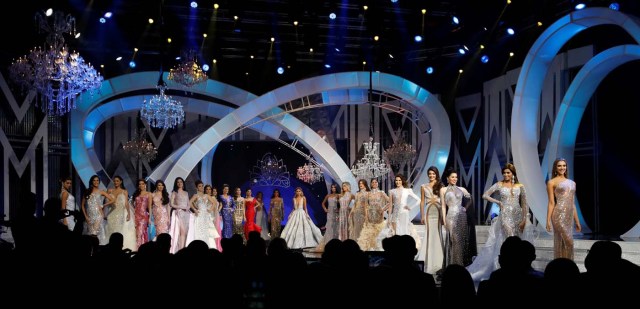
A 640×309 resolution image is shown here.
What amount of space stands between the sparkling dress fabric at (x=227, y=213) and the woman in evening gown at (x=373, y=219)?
4.98 m

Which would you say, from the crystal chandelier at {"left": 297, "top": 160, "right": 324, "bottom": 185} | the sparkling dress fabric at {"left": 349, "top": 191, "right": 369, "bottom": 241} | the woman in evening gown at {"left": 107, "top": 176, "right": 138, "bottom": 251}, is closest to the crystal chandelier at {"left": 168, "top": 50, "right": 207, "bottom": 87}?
the woman in evening gown at {"left": 107, "top": 176, "right": 138, "bottom": 251}

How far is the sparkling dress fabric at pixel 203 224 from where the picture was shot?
51.2ft

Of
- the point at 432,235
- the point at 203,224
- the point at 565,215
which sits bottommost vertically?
the point at 432,235

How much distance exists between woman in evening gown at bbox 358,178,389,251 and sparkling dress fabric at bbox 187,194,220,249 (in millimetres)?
3529

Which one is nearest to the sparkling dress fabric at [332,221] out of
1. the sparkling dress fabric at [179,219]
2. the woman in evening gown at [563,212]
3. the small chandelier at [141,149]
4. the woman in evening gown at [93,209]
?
the sparkling dress fabric at [179,219]

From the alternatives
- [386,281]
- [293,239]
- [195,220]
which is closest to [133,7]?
[195,220]

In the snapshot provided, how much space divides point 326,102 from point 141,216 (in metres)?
8.00

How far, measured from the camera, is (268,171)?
2653 centimetres

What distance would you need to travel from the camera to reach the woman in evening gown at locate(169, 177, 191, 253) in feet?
49.9

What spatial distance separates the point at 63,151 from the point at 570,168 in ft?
40.3

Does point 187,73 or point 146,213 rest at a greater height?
point 187,73

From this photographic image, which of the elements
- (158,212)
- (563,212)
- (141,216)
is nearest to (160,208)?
(158,212)

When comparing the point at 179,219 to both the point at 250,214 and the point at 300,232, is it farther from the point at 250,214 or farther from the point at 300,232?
the point at 300,232

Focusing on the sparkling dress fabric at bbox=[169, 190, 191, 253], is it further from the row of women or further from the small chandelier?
the small chandelier
